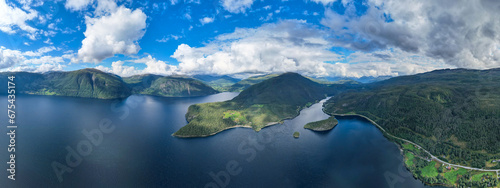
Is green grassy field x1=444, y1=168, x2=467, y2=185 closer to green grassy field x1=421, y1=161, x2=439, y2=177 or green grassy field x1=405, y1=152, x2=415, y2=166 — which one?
green grassy field x1=421, y1=161, x2=439, y2=177

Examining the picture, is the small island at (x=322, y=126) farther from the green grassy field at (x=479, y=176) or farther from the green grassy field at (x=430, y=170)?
the green grassy field at (x=479, y=176)

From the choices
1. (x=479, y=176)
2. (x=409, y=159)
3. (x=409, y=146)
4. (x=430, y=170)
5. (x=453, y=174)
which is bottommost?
(x=453, y=174)

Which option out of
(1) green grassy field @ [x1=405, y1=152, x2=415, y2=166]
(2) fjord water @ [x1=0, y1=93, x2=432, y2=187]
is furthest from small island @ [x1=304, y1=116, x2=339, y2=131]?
(1) green grassy field @ [x1=405, y1=152, x2=415, y2=166]

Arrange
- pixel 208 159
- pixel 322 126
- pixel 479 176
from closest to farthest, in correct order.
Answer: pixel 479 176 → pixel 208 159 → pixel 322 126

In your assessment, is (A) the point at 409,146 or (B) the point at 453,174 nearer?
(B) the point at 453,174

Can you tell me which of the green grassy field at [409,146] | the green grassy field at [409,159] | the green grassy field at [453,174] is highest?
the green grassy field at [409,146]

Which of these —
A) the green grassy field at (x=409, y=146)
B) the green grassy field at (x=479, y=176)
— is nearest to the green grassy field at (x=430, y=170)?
the green grassy field at (x=479, y=176)

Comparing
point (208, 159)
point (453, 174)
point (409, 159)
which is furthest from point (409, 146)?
point (208, 159)

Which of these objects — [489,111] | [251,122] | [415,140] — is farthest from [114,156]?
[489,111]

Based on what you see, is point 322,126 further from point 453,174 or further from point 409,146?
point 453,174
